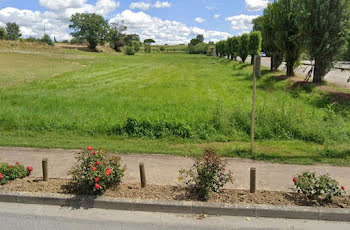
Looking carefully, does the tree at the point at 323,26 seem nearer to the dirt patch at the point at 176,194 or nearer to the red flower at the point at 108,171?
the dirt patch at the point at 176,194

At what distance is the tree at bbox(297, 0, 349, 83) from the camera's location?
47.3ft

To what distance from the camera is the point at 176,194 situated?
4.85 meters

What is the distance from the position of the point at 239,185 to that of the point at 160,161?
1.95 m

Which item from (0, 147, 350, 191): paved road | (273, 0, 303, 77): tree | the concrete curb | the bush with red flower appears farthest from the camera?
(273, 0, 303, 77): tree

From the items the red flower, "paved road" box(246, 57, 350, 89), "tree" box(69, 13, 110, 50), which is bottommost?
the red flower

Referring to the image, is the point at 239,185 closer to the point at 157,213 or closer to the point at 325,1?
the point at 157,213

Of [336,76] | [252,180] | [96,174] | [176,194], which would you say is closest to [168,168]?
[176,194]

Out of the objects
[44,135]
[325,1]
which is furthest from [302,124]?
[325,1]

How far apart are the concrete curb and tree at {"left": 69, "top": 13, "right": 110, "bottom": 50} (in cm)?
8405

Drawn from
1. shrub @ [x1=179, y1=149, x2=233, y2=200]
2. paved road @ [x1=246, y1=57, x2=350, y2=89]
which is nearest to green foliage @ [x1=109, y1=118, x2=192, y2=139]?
shrub @ [x1=179, y1=149, x2=233, y2=200]

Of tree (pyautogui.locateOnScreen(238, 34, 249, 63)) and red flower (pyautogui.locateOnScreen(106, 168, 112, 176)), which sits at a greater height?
tree (pyautogui.locateOnScreen(238, 34, 249, 63))

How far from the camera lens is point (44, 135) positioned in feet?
27.7

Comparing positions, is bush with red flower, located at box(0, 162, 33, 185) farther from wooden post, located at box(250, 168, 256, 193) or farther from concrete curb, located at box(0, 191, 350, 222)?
wooden post, located at box(250, 168, 256, 193)

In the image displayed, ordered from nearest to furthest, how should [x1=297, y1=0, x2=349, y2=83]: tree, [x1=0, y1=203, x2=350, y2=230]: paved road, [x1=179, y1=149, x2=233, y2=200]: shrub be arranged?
[x1=0, y1=203, x2=350, y2=230]: paved road → [x1=179, y1=149, x2=233, y2=200]: shrub → [x1=297, y1=0, x2=349, y2=83]: tree
